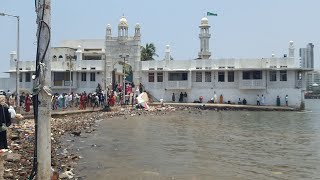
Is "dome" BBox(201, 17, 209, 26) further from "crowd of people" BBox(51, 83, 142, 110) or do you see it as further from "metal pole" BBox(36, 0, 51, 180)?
"metal pole" BBox(36, 0, 51, 180)

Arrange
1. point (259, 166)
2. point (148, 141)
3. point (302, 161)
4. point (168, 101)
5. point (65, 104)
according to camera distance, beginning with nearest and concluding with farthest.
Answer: point (259, 166) < point (302, 161) < point (148, 141) < point (65, 104) < point (168, 101)

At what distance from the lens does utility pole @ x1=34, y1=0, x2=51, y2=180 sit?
725 cm

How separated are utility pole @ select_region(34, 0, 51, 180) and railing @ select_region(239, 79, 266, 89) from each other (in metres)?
43.4

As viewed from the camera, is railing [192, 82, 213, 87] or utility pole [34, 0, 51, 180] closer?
utility pole [34, 0, 51, 180]

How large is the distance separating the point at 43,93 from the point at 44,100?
0.12 m

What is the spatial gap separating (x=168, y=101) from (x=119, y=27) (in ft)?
38.5

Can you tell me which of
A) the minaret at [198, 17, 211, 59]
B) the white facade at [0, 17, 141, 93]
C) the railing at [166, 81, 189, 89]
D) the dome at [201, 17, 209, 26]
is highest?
the dome at [201, 17, 209, 26]

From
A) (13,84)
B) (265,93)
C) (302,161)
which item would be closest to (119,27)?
(13,84)

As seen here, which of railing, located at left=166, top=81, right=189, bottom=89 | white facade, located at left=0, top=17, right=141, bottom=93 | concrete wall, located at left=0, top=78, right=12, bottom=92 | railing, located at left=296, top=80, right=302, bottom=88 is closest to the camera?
railing, located at left=296, top=80, right=302, bottom=88

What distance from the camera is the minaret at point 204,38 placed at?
58.2m

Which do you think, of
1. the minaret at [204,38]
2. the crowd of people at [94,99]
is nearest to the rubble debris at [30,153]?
the crowd of people at [94,99]

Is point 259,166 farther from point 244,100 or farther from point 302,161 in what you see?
point 244,100

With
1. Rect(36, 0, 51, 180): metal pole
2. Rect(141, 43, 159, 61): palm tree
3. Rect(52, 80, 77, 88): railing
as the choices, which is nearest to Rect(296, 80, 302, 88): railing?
Rect(141, 43, 159, 61): palm tree

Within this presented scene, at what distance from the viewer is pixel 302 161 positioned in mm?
14109
